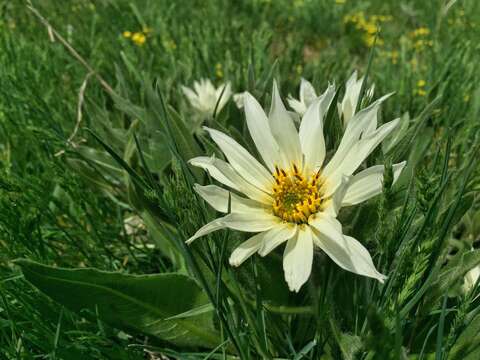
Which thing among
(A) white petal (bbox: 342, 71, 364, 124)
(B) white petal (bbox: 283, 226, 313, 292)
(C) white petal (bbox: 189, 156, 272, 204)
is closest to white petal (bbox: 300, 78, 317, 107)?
(A) white petal (bbox: 342, 71, 364, 124)

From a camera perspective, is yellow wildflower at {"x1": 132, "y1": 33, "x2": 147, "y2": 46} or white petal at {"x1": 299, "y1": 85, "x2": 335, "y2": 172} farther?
yellow wildflower at {"x1": 132, "y1": 33, "x2": 147, "y2": 46}

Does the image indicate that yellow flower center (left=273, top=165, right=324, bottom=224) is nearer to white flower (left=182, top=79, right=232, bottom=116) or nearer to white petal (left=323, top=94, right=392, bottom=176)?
white petal (left=323, top=94, right=392, bottom=176)

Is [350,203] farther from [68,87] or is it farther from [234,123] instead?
[68,87]

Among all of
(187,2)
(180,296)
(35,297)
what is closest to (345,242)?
(180,296)

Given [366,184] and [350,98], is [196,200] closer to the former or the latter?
[366,184]

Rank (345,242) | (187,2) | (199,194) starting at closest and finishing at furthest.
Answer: (345,242) → (199,194) → (187,2)

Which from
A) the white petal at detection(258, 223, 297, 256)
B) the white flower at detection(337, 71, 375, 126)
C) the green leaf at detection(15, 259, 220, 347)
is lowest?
the green leaf at detection(15, 259, 220, 347)

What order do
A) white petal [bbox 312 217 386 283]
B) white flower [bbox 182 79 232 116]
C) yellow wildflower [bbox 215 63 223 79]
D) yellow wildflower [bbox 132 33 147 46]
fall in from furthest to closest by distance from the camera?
1. yellow wildflower [bbox 132 33 147 46]
2. yellow wildflower [bbox 215 63 223 79]
3. white flower [bbox 182 79 232 116]
4. white petal [bbox 312 217 386 283]

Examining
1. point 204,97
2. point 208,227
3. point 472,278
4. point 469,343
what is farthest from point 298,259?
point 204,97

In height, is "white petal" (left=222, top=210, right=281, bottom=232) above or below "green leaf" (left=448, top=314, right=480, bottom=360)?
above
